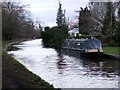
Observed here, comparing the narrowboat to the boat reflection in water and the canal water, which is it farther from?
the canal water

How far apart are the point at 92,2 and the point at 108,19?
993cm

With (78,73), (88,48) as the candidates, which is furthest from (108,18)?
(78,73)

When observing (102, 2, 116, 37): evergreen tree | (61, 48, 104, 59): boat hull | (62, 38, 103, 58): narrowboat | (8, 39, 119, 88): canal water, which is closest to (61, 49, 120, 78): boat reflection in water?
(8, 39, 119, 88): canal water

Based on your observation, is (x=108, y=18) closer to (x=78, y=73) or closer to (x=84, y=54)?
(x=84, y=54)

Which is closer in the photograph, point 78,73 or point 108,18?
point 78,73

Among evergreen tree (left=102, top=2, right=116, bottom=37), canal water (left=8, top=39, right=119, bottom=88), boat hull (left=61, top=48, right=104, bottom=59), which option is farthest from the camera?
evergreen tree (left=102, top=2, right=116, bottom=37)

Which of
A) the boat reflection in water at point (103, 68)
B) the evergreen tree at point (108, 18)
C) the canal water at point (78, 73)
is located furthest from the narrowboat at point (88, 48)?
the evergreen tree at point (108, 18)

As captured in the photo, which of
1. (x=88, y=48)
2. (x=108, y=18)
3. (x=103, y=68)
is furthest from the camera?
(x=108, y=18)

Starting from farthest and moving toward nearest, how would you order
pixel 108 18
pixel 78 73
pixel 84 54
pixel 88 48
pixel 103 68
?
1. pixel 108 18
2. pixel 88 48
3. pixel 84 54
4. pixel 103 68
5. pixel 78 73

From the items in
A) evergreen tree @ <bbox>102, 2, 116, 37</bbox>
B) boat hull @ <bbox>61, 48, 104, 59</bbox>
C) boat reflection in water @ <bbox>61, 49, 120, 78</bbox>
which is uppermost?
evergreen tree @ <bbox>102, 2, 116, 37</bbox>

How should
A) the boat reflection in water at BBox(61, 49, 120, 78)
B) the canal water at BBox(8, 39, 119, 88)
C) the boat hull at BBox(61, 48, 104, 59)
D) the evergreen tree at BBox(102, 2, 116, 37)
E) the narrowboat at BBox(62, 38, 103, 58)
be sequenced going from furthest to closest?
the evergreen tree at BBox(102, 2, 116, 37) → the narrowboat at BBox(62, 38, 103, 58) → the boat hull at BBox(61, 48, 104, 59) → the boat reflection in water at BBox(61, 49, 120, 78) → the canal water at BBox(8, 39, 119, 88)

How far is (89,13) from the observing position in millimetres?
75438

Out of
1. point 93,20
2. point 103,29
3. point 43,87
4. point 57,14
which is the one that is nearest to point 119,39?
point 103,29

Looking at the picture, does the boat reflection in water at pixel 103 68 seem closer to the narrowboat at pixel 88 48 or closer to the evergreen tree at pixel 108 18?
the narrowboat at pixel 88 48
